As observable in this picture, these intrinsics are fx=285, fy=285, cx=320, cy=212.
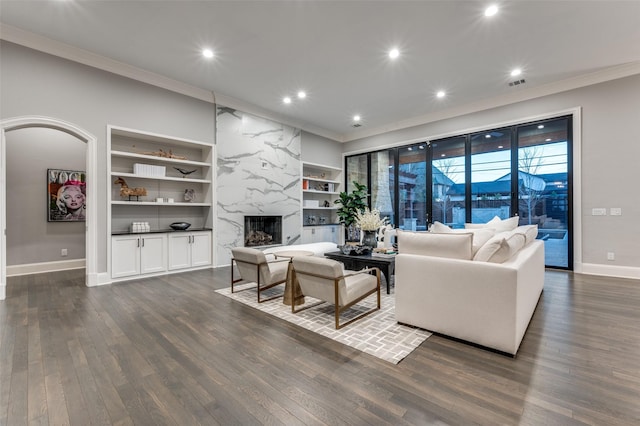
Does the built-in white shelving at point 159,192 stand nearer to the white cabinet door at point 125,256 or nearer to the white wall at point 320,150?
the white cabinet door at point 125,256

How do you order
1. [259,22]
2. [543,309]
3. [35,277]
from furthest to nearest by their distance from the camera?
[35,277], [259,22], [543,309]

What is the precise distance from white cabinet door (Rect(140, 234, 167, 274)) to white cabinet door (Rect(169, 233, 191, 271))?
0.11 m

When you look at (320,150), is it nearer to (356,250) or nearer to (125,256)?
(356,250)

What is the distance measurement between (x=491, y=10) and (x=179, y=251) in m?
5.97

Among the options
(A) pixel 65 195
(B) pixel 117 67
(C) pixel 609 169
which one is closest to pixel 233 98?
(B) pixel 117 67

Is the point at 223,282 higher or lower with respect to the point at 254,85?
lower

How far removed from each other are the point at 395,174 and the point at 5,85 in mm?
7581

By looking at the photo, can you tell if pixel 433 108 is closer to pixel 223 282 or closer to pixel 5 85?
pixel 223 282

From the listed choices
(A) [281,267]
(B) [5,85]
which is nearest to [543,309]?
(A) [281,267]

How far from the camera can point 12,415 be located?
1627mm

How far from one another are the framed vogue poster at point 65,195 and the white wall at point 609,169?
959cm

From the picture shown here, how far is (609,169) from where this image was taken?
4906 mm

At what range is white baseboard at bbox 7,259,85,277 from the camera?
516 cm

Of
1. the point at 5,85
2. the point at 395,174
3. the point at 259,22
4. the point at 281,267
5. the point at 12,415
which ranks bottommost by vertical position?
the point at 12,415
